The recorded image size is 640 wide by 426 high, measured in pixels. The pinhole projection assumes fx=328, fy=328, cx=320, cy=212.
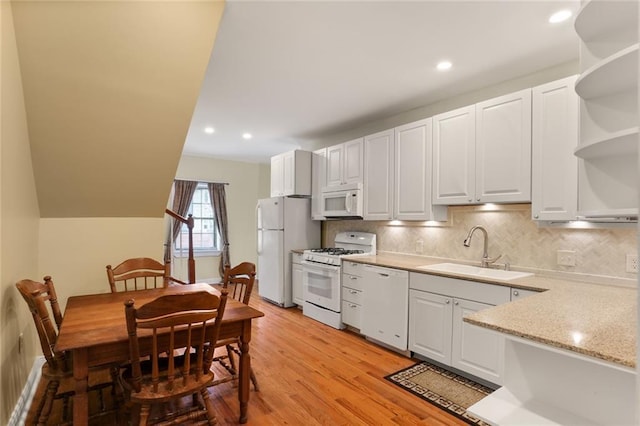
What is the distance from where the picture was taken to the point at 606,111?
1.38m

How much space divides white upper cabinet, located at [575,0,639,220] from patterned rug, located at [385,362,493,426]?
1.58m

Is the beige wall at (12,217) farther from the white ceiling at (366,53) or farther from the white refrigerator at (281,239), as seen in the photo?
the white refrigerator at (281,239)

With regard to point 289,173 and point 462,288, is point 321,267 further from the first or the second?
point 462,288

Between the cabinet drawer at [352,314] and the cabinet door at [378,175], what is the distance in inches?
41.1

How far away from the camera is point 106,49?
6.65ft

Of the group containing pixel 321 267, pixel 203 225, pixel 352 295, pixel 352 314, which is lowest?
pixel 352 314

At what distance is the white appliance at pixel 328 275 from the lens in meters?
3.91

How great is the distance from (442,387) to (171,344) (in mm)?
2043

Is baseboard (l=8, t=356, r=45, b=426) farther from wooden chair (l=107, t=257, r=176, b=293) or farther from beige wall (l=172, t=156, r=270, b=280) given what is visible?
beige wall (l=172, t=156, r=270, b=280)

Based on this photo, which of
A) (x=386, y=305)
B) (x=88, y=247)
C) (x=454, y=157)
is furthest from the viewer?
(x=386, y=305)

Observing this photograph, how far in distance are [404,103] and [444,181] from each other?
106cm

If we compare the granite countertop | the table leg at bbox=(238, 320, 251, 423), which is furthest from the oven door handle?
the granite countertop

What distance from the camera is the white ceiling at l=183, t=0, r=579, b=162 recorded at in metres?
2.04

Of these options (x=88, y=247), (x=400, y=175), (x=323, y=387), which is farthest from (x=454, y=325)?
(x=88, y=247)
